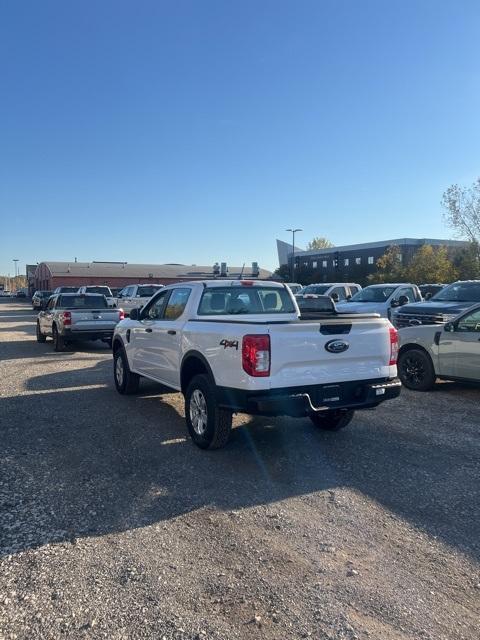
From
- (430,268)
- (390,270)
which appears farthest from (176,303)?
(390,270)

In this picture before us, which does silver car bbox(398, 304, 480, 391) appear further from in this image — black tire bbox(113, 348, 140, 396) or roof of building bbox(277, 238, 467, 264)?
roof of building bbox(277, 238, 467, 264)

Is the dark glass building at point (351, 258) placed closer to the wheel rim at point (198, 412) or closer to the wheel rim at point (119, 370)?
the wheel rim at point (119, 370)

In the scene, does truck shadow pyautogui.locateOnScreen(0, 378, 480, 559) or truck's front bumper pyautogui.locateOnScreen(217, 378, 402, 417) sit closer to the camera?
truck shadow pyautogui.locateOnScreen(0, 378, 480, 559)

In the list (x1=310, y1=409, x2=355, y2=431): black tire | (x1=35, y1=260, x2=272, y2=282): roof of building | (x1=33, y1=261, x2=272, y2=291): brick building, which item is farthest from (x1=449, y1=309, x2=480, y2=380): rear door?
(x1=35, y1=260, x2=272, y2=282): roof of building

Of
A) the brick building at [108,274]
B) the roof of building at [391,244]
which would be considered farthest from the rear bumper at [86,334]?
the brick building at [108,274]

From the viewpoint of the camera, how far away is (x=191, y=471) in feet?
17.2

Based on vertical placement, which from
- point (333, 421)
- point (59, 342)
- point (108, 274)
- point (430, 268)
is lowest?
point (333, 421)

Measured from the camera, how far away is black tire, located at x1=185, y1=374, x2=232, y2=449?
219 inches

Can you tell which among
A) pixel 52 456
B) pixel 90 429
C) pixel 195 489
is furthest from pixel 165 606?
pixel 90 429

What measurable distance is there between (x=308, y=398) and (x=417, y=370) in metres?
4.93

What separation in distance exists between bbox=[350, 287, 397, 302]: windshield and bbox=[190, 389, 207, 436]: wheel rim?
12386 mm

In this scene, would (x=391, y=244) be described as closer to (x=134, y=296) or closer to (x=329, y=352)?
(x=134, y=296)

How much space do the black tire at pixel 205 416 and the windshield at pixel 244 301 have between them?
43.0 inches

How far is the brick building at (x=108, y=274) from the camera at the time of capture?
6819 centimetres
